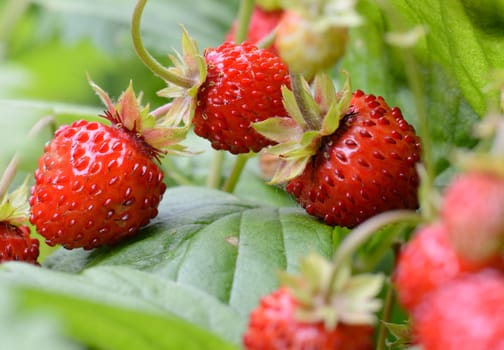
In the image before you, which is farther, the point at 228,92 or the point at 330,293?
the point at 228,92

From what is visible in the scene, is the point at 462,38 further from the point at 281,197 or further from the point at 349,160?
the point at 281,197

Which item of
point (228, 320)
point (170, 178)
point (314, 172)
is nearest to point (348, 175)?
point (314, 172)

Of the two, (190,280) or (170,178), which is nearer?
(190,280)

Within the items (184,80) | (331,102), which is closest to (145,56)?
(184,80)

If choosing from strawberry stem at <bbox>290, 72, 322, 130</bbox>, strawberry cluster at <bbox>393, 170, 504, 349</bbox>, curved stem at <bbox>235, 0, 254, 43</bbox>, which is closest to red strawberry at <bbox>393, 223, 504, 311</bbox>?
strawberry cluster at <bbox>393, 170, 504, 349</bbox>

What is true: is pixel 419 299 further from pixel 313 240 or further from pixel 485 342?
pixel 313 240
